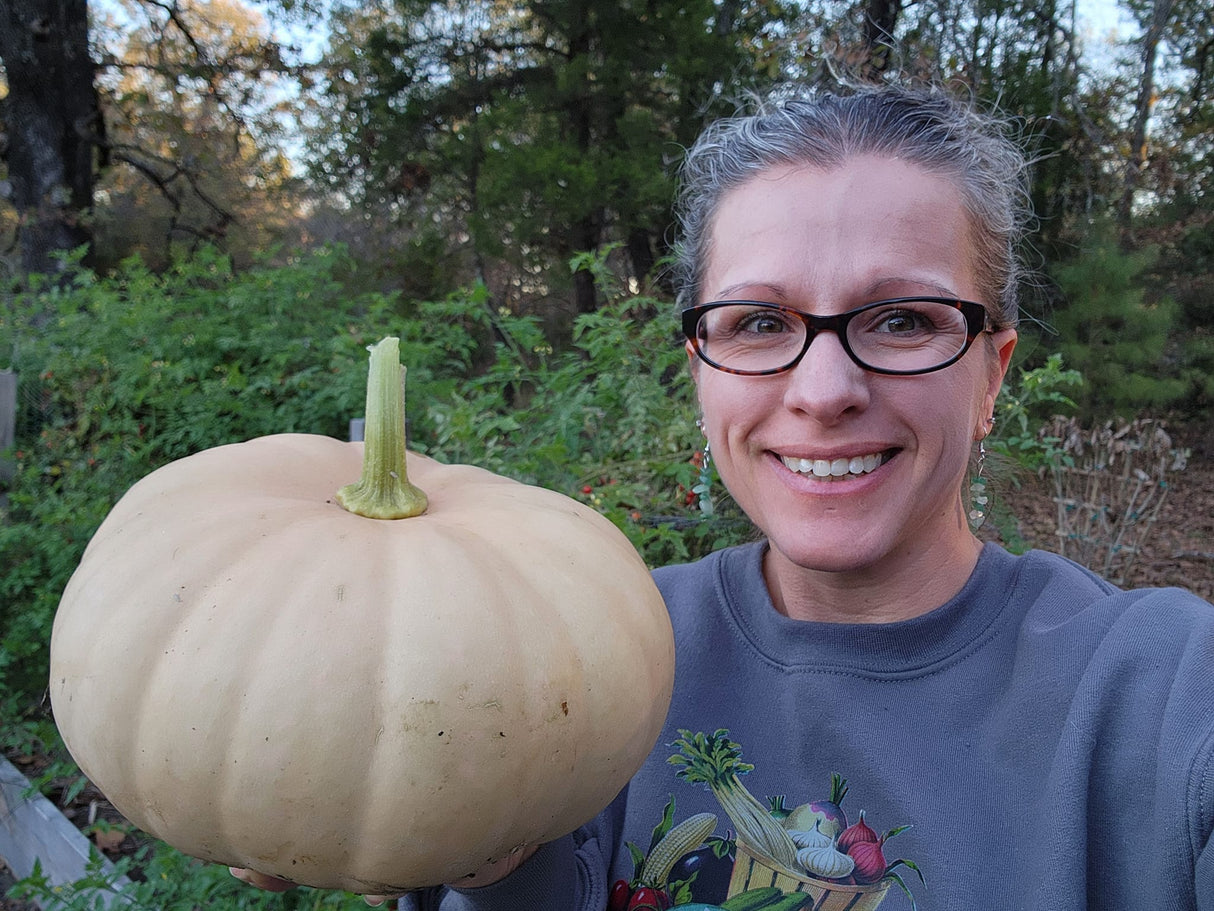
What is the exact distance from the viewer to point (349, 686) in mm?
855

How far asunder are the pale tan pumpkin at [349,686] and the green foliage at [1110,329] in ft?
28.7

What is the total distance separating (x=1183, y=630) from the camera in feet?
3.33

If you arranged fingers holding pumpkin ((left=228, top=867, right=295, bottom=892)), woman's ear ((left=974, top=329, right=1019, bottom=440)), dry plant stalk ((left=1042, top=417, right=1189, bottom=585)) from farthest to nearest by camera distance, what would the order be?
dry plant stalk ((left=1042, top=417, right=1189, bottom=585)), woman's ear ((left=974, top=329, right=1019, bottom=440)), fingers holding pumpkin ((left=228, top=867, right=295, bottom=892))

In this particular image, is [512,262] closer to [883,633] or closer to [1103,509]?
[1103,509]

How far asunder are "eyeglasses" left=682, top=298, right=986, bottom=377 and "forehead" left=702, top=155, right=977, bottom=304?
0.02 metres

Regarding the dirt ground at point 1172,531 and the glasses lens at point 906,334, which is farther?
the dirt ground at point 1172,531

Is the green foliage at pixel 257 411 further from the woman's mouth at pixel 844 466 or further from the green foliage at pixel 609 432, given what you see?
the woman's mouth at pixel 844 466

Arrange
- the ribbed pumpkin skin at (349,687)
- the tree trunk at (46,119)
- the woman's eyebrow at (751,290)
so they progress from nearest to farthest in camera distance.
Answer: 1. the ribbed pumpkin skin at (349,687)
2. the woman's eyebrow at (751,290)
3. the tree trunk at (46,119)

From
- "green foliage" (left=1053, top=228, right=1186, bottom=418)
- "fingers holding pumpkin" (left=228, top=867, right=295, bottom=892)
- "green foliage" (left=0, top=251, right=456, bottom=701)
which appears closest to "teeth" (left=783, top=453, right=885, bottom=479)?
"fingers holding pumpkin" (left=228, top=867, right=295, bottom=892)

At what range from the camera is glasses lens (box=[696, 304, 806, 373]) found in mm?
Result: 1222

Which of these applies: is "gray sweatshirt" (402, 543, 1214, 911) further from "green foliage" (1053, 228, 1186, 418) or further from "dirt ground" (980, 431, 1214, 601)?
"green foliage" (1053, 228, 1186, 418)

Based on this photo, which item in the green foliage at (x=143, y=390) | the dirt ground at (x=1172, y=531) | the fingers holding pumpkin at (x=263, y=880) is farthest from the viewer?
the dirt ground at (x=1172, y=531)

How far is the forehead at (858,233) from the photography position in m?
1.16

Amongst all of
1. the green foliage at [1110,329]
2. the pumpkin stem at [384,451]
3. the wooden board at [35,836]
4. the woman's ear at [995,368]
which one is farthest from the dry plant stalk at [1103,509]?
the wooden board at [35,836]
